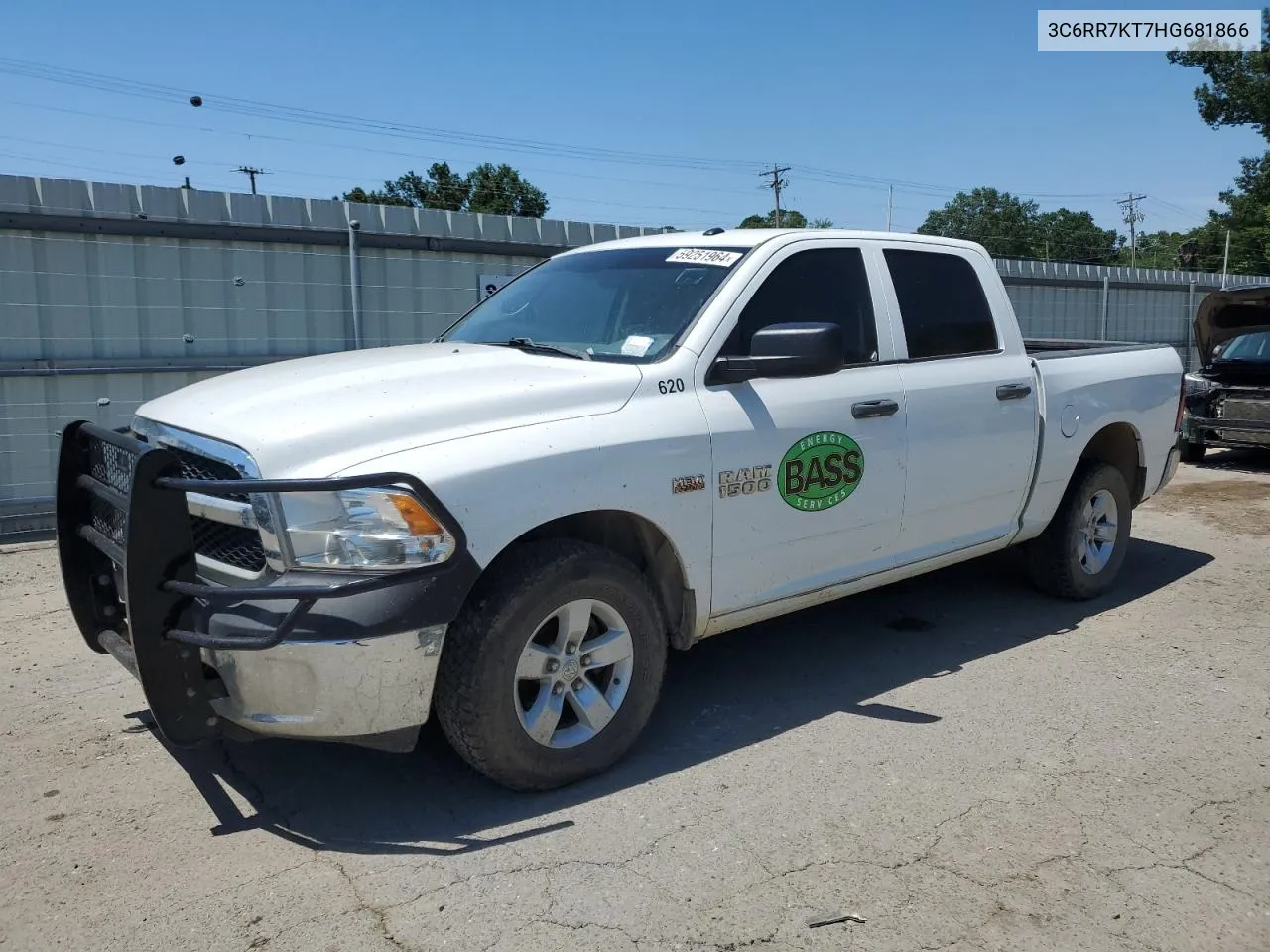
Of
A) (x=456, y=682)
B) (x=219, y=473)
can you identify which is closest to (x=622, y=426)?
(x=456, y=682)

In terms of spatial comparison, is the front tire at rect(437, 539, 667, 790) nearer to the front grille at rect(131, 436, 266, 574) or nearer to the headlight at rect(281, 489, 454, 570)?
the headlight at rect(281, 489, 454, 570)

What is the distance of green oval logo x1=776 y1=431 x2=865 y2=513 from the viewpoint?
420 centimetres

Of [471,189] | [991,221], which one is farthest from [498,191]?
[991,221]

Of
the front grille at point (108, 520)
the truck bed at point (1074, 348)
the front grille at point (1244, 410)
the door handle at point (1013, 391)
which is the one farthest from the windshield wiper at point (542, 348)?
the front grille at point (1244, 410)

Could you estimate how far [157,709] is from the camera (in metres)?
3.15

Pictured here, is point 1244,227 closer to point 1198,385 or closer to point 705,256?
point 1198,385

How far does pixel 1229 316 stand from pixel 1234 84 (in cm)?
2159

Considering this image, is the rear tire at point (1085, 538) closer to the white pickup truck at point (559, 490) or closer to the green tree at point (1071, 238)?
the white pickup truck at point (559, 490)

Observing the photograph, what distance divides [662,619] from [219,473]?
1680 mm

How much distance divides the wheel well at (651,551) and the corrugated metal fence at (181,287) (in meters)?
5.74

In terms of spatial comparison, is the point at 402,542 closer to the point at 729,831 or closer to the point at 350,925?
the point at 350,925

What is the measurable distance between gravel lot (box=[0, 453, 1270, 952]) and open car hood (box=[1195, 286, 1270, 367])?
22.2 feet

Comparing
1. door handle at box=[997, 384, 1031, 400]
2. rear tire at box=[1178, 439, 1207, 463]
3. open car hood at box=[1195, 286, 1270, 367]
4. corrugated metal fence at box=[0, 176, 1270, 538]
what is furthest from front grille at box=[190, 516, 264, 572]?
rear tire at box=[1178, 439, 1207, 463]

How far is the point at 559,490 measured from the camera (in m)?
3.51
